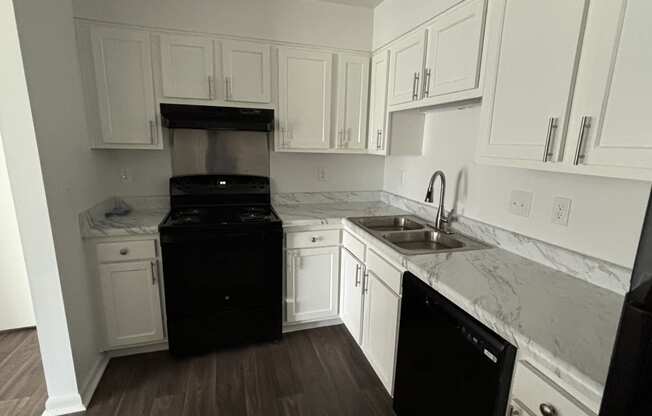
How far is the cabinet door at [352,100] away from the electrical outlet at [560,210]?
57.7 inches

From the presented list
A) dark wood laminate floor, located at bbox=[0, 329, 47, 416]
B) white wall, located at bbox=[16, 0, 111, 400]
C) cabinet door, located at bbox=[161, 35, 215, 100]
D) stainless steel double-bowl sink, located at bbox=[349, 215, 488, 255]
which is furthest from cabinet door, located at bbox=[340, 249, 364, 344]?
dark wood laminate floor, located at bbox=[0, 329, 47, 416]

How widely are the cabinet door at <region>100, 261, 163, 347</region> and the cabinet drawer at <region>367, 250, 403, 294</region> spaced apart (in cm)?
138

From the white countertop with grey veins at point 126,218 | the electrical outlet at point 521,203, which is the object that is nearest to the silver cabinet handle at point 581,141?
the electrical outlet at point 521,203

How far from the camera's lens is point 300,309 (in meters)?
2.37

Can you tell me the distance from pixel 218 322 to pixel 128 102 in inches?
62.5

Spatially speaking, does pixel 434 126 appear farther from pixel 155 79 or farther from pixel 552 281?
pixel 155 79

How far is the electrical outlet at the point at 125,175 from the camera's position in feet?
7.81

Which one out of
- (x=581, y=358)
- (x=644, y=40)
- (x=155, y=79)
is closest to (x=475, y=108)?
(x=644, y=40)

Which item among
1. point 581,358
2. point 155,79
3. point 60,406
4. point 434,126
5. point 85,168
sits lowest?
point 60,406

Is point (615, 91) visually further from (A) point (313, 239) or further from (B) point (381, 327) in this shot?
(A) point (313, 239)

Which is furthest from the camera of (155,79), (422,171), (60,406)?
(422,171)

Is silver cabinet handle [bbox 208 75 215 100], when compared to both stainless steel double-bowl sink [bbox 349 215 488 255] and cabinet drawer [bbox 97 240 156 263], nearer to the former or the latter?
cabinet drawer [bbox 97 240 156 263]

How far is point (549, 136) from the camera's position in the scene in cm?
109

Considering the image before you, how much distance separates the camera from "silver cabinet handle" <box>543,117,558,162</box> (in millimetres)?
1074
